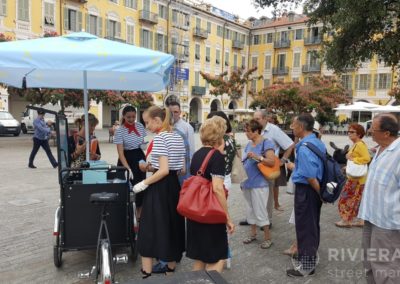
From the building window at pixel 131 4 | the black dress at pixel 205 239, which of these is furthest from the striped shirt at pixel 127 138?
the building window at pixel 131 4

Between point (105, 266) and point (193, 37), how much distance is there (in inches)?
1584

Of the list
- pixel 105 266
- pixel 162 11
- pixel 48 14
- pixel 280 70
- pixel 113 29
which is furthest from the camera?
pixel 280 70

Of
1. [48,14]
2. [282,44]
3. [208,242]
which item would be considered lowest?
[208,242]

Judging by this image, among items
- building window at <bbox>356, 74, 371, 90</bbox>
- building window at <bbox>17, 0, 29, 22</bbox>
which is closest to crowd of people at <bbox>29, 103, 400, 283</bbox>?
building window at <bbox>17, 0, 29, 22</bbox>

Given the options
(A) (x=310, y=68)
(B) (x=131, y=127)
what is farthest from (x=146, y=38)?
(B) (x=131, y=127)

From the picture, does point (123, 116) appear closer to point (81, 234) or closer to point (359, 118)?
point (81, 234)

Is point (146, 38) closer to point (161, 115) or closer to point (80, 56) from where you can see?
point (80, 56)

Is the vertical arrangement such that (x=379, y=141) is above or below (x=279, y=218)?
above

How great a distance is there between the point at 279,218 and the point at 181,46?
3574 centimetres

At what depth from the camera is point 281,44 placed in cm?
4884

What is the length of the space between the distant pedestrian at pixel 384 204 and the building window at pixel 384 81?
1674 inches

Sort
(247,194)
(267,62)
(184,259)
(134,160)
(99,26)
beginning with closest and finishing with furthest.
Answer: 1. (184,259)
2. (247,194)
3. (134,160)
4. (99,26)
5. (267,62)

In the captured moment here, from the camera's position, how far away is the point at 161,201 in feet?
10.7

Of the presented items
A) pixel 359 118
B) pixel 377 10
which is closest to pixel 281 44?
pixel 359 118
